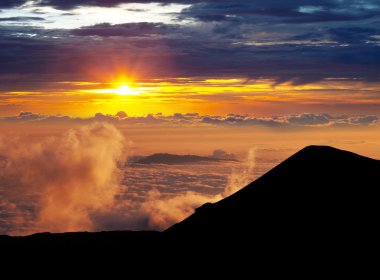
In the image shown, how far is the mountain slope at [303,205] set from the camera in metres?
42.2

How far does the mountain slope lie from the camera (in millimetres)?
42219

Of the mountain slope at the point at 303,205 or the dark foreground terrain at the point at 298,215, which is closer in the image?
the dark foreground terrain at the point at 298,215

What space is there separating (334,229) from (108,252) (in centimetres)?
2847

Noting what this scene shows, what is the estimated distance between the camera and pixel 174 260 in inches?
1773

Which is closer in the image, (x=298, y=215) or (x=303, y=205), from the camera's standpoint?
(x=298, y=215)

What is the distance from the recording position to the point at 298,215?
1716 inches

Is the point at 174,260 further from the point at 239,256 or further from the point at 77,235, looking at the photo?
the point at 77,235

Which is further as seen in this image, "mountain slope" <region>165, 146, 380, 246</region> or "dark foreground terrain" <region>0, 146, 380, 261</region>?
"mountain slope" <region>165, 146, 380, 246</region>

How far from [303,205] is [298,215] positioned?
3.49 feet

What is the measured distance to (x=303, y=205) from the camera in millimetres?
44281

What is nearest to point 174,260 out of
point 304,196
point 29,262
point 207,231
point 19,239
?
point 207,231

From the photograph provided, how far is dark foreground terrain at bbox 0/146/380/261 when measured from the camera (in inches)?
1625

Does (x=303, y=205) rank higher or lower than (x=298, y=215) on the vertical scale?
higher

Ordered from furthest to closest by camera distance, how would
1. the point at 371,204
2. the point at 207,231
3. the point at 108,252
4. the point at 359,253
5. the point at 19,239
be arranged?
the point at 19,239, the point at 108,252, the point at 207,231, the point at 371,204, the point at 359,253
